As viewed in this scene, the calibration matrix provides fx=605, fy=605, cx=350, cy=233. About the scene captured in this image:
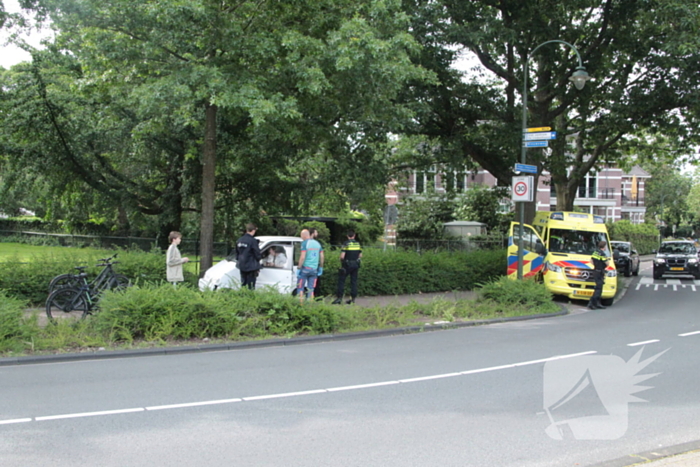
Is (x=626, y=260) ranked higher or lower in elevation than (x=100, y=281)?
lower

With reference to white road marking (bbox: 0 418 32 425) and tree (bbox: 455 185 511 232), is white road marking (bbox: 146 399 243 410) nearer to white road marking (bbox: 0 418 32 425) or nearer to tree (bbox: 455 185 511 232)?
white road marking (bbox: 0 418 32 425)

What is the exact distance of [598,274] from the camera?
15.3m

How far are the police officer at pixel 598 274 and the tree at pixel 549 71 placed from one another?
194 inches

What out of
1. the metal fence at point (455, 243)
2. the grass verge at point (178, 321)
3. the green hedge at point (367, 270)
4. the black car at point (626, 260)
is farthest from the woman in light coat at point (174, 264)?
the black car at point (626, 260)

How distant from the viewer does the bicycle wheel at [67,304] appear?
33.6ft

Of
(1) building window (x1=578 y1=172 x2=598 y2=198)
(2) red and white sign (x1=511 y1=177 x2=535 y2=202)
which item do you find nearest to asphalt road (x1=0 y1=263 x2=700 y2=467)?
(2) red and white sign (x1=511 y1=177 x2=535 y2=202)

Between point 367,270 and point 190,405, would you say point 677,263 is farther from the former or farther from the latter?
point 190,405

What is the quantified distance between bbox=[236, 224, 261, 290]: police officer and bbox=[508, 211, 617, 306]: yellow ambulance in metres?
8.40

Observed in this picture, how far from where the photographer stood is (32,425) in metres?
5.32

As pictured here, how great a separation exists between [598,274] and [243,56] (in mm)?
10102

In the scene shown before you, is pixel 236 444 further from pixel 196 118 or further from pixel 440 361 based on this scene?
pixel 196 118

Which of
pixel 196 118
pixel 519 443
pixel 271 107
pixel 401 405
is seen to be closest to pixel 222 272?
pixel 271 107

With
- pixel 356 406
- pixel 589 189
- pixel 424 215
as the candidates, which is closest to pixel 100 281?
pixel 356 406

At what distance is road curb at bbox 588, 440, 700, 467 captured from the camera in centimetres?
459
